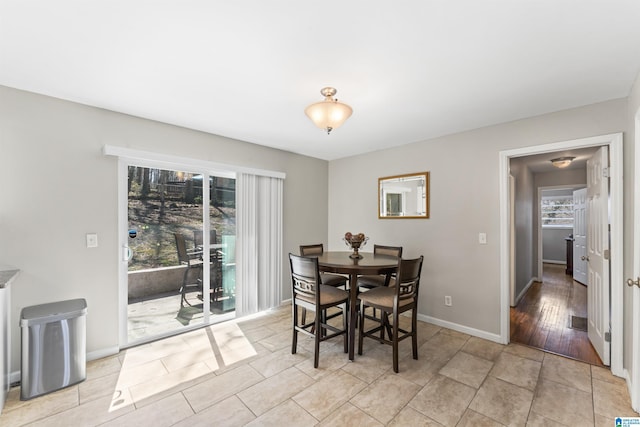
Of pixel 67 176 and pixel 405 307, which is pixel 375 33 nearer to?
pixel 405 307

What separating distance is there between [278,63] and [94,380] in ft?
9.49

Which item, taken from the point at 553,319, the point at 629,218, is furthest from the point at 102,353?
the point at 553,319

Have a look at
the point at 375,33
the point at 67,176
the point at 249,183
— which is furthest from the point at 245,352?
the point at 375,33

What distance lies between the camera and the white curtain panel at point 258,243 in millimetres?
3709

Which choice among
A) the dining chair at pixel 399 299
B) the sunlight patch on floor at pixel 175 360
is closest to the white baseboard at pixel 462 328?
the dining chair at pixel 399 299

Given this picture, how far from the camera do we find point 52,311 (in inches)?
86.1

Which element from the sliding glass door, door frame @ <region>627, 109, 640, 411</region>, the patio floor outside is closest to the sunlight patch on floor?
the patio floor outside

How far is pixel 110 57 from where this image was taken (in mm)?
1825

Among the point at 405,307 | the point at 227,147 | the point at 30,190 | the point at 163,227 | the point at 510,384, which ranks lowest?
the point at 510,384

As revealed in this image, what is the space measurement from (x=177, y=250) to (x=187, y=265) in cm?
Result: 23

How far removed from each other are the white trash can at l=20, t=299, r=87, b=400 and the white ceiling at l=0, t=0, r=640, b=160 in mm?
1803

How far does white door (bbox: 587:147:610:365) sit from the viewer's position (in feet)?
8.20

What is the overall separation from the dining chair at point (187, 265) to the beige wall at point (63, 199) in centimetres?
65

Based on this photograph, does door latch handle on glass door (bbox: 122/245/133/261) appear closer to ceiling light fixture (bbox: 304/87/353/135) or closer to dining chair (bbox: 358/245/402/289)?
ceiling light fixture (bbox: 304/87/353/135)
